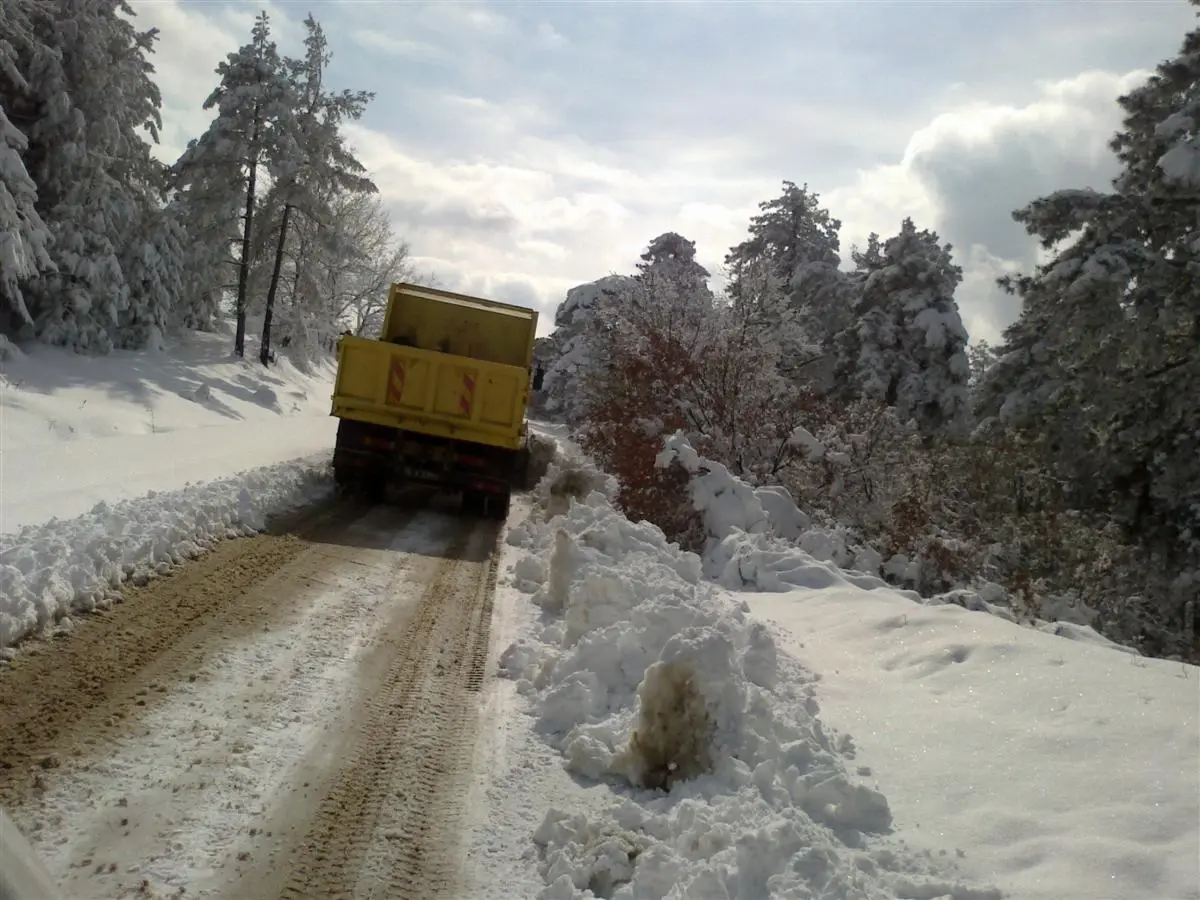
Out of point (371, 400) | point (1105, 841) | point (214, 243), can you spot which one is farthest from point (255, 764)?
point (214, 243)

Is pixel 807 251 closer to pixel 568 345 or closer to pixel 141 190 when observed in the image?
pixel 568 345

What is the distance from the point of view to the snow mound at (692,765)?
3424 mm

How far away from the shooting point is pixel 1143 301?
1127 cm

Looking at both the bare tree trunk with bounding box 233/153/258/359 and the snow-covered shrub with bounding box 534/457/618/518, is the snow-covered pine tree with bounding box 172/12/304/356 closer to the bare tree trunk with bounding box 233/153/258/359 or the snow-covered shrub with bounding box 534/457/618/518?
the bare tree trunk with bounding box 233/153/258/359

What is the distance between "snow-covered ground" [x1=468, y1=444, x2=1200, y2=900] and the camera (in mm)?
3420

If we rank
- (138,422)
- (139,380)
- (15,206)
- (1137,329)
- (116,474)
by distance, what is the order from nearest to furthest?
(116,474) → (1137,329) → (138,422) → (15,206) → (139,380)

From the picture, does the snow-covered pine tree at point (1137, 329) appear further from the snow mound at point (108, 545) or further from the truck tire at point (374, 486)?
the snow mound at point (108, 545)

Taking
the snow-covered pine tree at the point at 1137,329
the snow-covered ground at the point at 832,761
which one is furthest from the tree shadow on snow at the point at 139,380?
the snow-covered pine tree at the point at 1137,329

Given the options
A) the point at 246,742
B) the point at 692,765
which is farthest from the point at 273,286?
the point at 692,765

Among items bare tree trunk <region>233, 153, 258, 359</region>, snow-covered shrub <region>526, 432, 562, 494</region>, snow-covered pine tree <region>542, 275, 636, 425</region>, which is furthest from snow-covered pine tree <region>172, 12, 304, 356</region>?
snow-covered pine tree <region>542, 275, 636, 425</region>

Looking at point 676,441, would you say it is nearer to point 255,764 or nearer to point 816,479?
point 816,479

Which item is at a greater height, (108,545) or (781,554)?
(781,554)

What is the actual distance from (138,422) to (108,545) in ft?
49.0

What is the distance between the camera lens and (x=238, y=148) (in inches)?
1180
